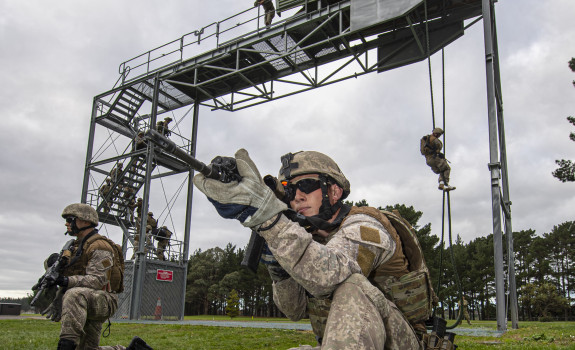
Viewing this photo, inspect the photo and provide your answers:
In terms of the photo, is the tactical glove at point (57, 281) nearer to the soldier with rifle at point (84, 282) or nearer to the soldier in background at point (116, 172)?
the soldier with rifle at point (84, 282)

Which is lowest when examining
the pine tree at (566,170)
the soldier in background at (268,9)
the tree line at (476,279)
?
the tree line at (476,279)

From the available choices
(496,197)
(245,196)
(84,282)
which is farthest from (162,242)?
(245,196)

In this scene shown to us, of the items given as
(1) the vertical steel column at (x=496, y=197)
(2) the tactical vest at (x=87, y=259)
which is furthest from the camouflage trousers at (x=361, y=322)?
(1) the vertical steel column at (x=496, y=197)

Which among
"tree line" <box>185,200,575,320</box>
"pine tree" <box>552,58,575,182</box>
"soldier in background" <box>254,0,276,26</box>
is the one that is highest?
"soldier in background" <box>254,0,276,26</box>

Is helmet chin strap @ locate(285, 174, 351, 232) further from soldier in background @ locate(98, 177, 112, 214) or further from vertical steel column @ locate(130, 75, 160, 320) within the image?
soldier in background @ locate(98, 177, 112, 214)

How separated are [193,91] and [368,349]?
676 inches

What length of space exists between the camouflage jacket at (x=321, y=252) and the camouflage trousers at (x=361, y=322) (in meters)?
0.08

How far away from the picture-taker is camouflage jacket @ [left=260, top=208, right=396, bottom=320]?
202 centimetres

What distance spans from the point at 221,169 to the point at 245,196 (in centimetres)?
19

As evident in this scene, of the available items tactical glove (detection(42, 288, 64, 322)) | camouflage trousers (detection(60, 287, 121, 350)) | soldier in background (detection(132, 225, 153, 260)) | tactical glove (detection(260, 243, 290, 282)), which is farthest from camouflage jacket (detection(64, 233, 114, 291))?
soldier in background (detection(132, 225, 153, 260))

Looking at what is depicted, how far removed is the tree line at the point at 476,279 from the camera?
49.8 meters

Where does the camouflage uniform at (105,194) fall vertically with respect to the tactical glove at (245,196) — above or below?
above

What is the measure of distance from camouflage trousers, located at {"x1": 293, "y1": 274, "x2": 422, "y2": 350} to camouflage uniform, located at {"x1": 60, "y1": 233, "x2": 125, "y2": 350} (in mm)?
3874

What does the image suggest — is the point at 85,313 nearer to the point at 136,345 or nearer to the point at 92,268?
the point at 92,268
